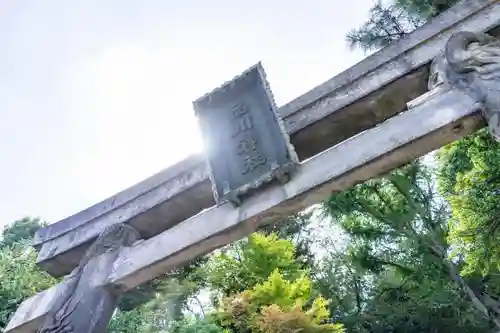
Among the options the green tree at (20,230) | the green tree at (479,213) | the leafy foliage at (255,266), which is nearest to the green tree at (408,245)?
the leafy foliage at (255,266)

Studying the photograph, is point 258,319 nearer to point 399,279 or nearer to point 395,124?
point 395,124

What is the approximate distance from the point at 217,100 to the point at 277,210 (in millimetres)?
1139

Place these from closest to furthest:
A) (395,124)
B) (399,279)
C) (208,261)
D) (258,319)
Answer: (395,124), (258,319), (208,261), (399,279)

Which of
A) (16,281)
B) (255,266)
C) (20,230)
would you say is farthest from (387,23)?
(20,230)

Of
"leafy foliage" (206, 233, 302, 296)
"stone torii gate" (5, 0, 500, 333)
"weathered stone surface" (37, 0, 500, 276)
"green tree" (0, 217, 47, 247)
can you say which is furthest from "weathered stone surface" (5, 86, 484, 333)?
"green tree" (0, 217, 47, 247)

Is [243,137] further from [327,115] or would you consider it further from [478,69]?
[478,69]

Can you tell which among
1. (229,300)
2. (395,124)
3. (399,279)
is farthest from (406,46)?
(399,279)

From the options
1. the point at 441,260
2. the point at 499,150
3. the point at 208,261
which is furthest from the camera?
the point at 441,260

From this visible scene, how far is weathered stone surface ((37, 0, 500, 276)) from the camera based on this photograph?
3.41 m

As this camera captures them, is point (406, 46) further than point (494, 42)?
Yes

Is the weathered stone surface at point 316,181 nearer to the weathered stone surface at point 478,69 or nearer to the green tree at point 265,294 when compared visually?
the weathered stone surface at point 478,69

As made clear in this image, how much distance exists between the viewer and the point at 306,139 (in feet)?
12.0

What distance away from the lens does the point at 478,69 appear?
9.67 ft

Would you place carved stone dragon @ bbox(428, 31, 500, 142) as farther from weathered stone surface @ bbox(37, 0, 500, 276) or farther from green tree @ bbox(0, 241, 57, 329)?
green tree @ bbox(0, 241, 57, 329)
